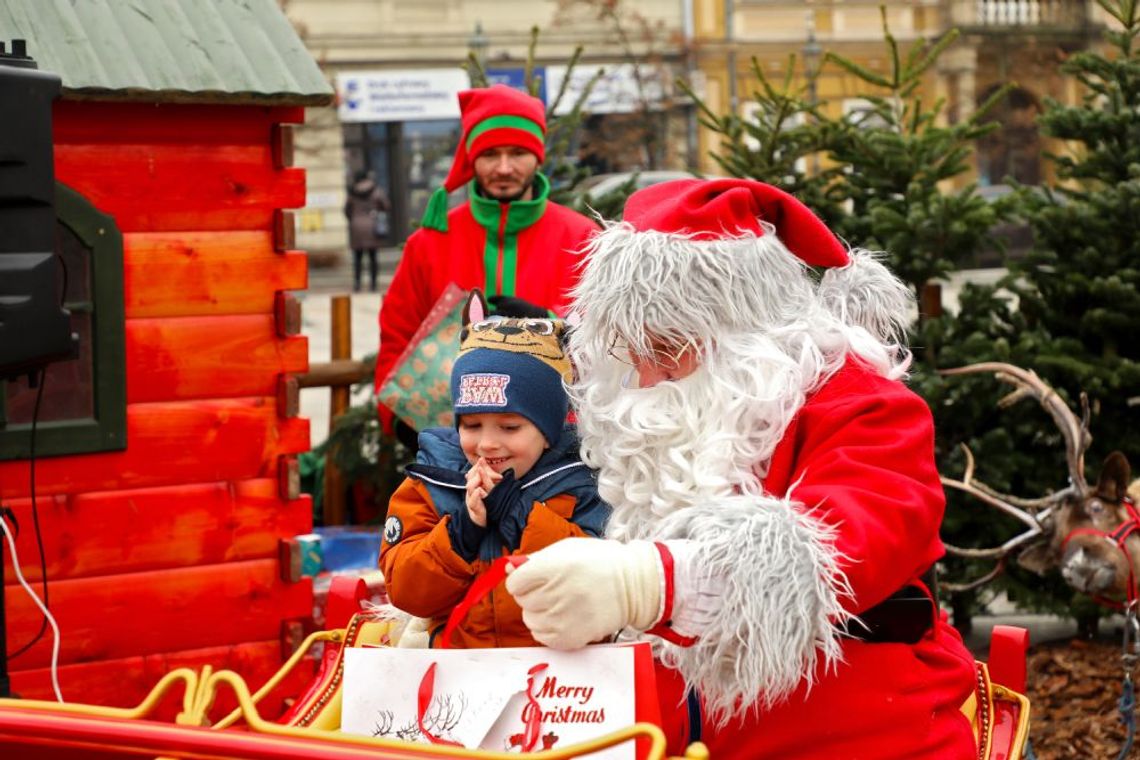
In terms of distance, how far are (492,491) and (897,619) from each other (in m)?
0.80

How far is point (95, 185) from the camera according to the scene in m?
4.90

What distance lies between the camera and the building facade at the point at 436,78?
29.0 meters

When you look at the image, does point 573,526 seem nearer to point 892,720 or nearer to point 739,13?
point 892,720

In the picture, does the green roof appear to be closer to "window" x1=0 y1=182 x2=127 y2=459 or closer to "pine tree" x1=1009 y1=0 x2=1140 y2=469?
"window" x1=0 y1=182 x2=127 y2=459

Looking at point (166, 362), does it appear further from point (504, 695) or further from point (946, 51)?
point (946, 51)

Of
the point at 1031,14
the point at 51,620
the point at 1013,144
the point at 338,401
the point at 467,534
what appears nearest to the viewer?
the point at 467,534

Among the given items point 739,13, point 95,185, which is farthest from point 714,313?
point 739,13

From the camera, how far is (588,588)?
7.50 ft

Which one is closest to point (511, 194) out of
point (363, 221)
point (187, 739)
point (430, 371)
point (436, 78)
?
point (430, 371)

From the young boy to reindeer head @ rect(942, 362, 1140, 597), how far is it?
6.67 feet

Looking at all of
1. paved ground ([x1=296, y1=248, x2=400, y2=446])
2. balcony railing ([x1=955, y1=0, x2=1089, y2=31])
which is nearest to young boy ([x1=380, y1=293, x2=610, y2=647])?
paved ground ([x1=296, y1=248, x2=400, y2=446])

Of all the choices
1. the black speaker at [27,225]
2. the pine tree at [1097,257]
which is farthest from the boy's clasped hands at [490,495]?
the pine tree at [1097,257]

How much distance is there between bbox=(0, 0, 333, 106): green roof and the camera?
4762 mm

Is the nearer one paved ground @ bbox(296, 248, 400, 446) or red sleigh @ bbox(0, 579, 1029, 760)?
red sleigh @ bbox(0, 579, 1029, 760)
